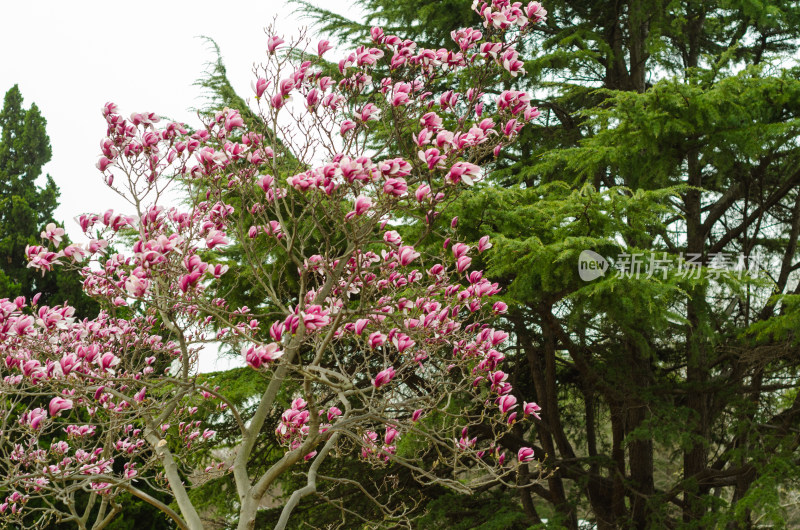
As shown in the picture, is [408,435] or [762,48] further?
[762,48]

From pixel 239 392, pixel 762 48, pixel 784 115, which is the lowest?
pixel 239 392

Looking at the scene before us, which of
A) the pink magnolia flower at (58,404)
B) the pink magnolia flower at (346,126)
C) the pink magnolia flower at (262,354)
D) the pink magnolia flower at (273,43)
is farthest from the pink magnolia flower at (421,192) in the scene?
the pink magnolia flower at (58,404)

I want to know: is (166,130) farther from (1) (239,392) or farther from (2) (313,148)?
(1) (239,392)

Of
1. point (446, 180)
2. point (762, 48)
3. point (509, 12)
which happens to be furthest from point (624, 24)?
point (446, 180)

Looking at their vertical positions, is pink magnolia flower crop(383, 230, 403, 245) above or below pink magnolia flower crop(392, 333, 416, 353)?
above

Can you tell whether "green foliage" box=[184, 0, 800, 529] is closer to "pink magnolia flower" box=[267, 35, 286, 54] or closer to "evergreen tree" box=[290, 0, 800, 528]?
"evergreen tree" box=[290, 0, 800, 528]

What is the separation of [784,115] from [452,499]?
14.4 feet

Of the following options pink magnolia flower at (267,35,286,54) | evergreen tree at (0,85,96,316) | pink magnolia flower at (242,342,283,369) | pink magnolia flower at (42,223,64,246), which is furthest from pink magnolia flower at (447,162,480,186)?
evergreen tree at (0,85,96,316)

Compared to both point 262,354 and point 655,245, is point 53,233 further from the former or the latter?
point 655,245

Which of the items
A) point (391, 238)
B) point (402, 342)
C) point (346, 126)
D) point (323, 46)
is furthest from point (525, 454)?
point (323, 46)

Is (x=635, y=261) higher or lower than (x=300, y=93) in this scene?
lower

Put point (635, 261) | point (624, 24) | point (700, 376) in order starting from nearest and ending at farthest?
point (635, 261), point (700, 376), point (624, 24)

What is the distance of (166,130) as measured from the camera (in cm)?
347

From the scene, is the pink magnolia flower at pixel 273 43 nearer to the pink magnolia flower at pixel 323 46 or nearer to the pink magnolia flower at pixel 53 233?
the pink magnolia flower at pixel 323 46
